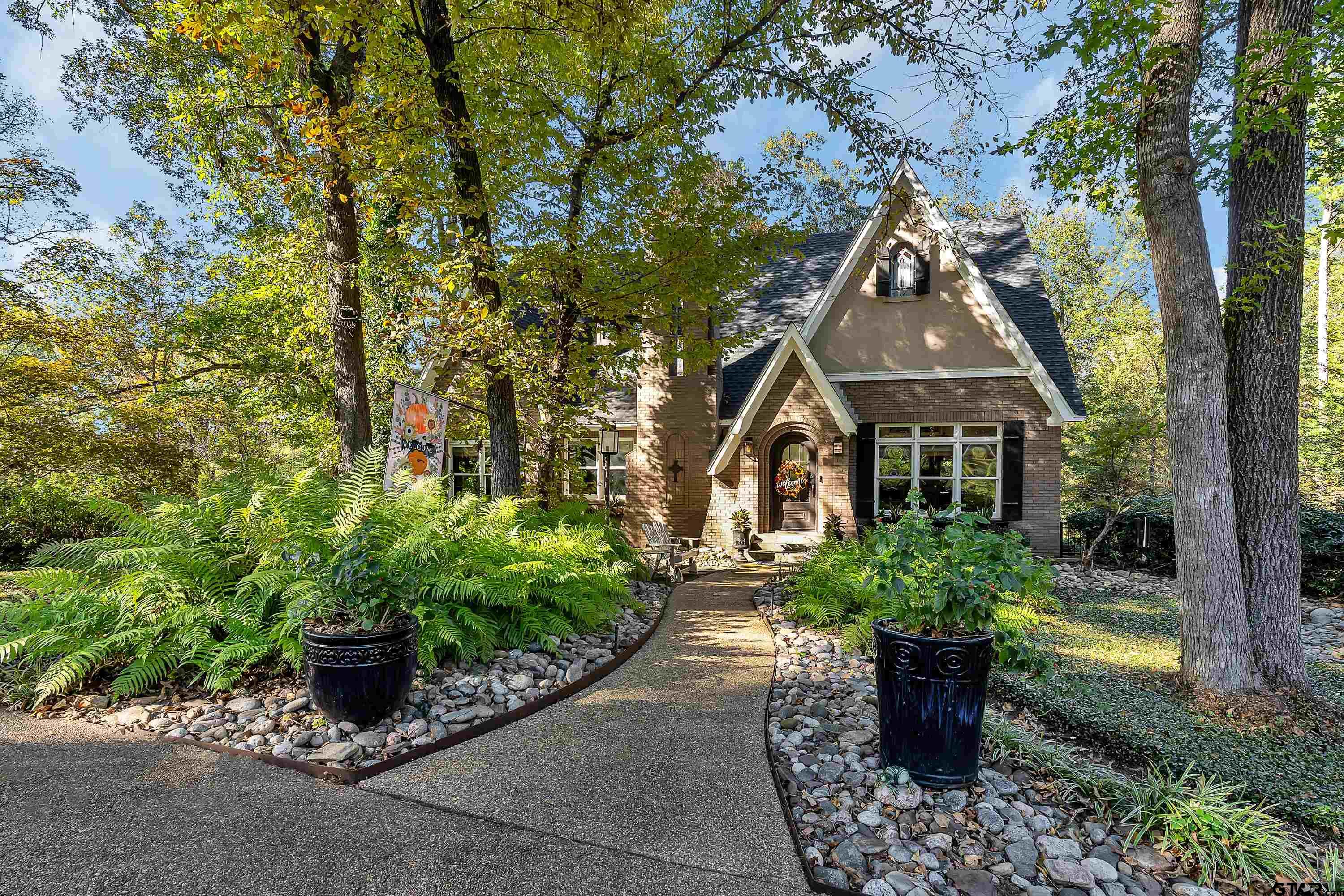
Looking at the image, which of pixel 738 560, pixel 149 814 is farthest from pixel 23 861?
pixel 738 560

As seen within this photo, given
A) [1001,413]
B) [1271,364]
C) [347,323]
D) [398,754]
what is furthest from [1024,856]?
[1001,413]

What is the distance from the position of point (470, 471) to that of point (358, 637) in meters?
13.6

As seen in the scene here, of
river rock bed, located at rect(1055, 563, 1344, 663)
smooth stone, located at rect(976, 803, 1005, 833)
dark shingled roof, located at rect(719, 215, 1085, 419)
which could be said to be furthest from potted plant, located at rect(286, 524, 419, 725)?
dark shingled roof, located at rect(719, 215, 1085, 419)

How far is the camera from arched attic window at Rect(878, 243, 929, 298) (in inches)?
508

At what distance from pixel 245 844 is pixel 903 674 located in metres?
3.13

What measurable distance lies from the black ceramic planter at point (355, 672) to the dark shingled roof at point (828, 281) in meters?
10.0

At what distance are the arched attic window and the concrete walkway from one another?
11.3 metres

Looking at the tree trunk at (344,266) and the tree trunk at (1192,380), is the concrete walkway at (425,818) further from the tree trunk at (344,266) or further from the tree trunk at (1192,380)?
the tree trunk at (344,266)

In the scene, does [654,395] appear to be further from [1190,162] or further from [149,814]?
[149,814]

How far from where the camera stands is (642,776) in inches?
126

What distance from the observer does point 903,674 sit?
3281 millimetres

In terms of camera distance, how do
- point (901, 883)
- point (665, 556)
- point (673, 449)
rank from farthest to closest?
point (673, 449) < point (665, 556) < point (901, 883)

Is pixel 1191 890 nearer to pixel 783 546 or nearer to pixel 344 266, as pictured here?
pixel 344 266

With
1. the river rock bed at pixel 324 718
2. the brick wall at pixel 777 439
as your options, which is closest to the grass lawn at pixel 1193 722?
the river rock bed at pixel 324 718
